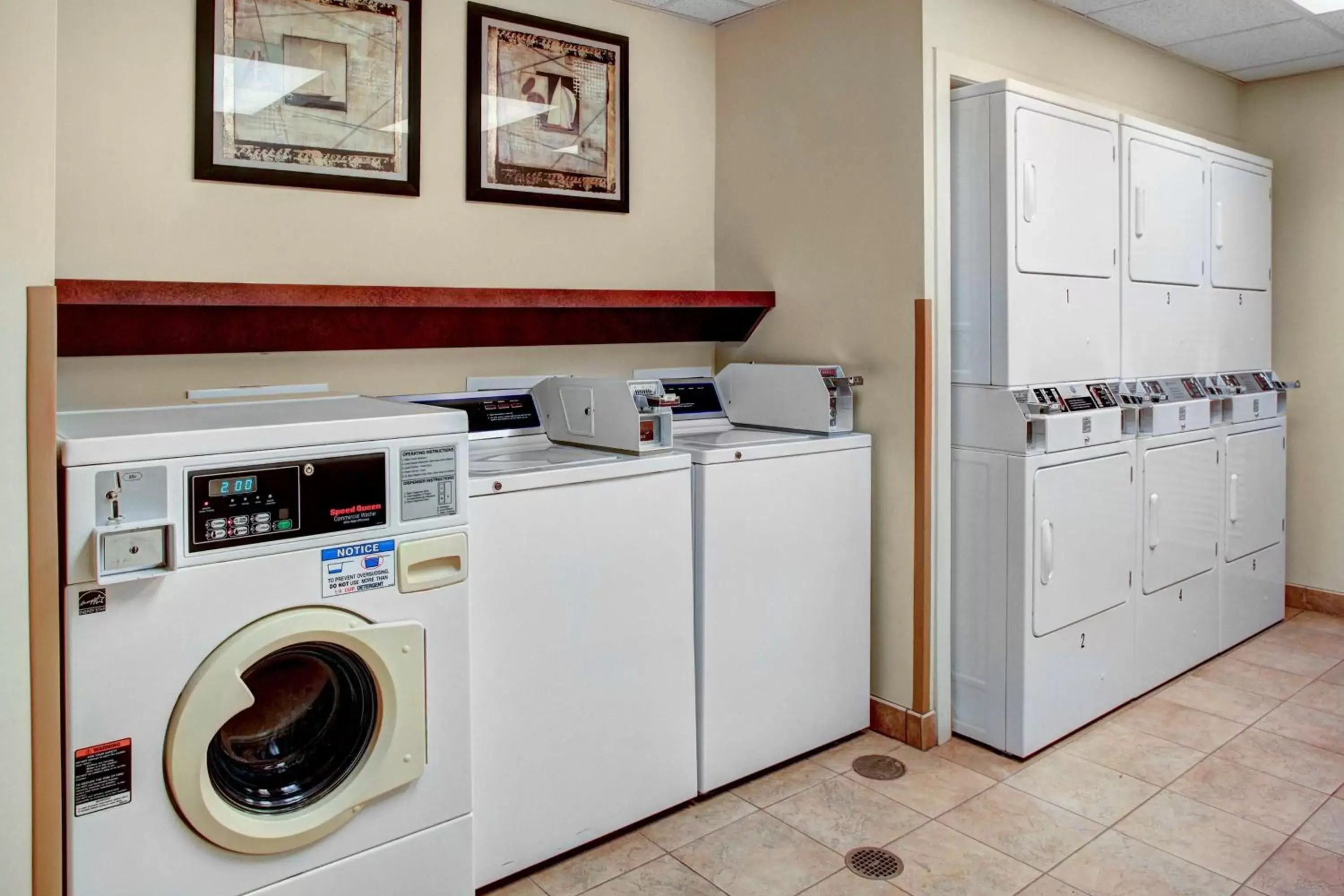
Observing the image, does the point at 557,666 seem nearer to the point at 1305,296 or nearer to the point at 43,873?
the point at 43,873

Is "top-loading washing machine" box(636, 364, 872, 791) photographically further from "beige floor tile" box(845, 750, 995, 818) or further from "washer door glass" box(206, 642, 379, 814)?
"washer door glass" box(206, 642, 379, 814)

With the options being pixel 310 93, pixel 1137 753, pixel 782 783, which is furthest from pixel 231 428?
pixel 1137 753

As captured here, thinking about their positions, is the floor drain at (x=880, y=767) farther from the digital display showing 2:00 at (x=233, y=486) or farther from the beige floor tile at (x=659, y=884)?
the digital display showing 2:00 at (x=233, y=486)

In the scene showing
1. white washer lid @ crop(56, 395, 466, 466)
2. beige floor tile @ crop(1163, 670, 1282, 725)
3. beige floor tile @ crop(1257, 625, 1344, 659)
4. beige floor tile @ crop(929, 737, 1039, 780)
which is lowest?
beige floor tile @ crop(929, 737, 1039, 780)

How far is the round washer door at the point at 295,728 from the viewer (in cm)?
183

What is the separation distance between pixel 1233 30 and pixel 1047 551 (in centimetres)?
248

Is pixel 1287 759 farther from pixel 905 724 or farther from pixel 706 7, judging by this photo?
pixel 706 7

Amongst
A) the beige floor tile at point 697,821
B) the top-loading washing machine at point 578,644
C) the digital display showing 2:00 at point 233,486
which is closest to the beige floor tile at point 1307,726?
the beige floor tile at point 697,821

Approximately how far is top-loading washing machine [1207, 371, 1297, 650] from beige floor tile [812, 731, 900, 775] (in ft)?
6.02

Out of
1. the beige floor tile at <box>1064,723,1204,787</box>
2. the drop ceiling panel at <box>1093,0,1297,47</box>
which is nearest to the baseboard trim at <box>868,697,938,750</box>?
the beige floor tile at <box>1064,723,1204,787</box>

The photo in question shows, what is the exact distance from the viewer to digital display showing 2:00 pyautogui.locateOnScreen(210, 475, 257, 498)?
184cm

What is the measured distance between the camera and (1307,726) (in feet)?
11.1

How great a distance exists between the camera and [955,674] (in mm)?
3295

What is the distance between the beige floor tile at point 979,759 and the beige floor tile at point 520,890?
1438 mm
